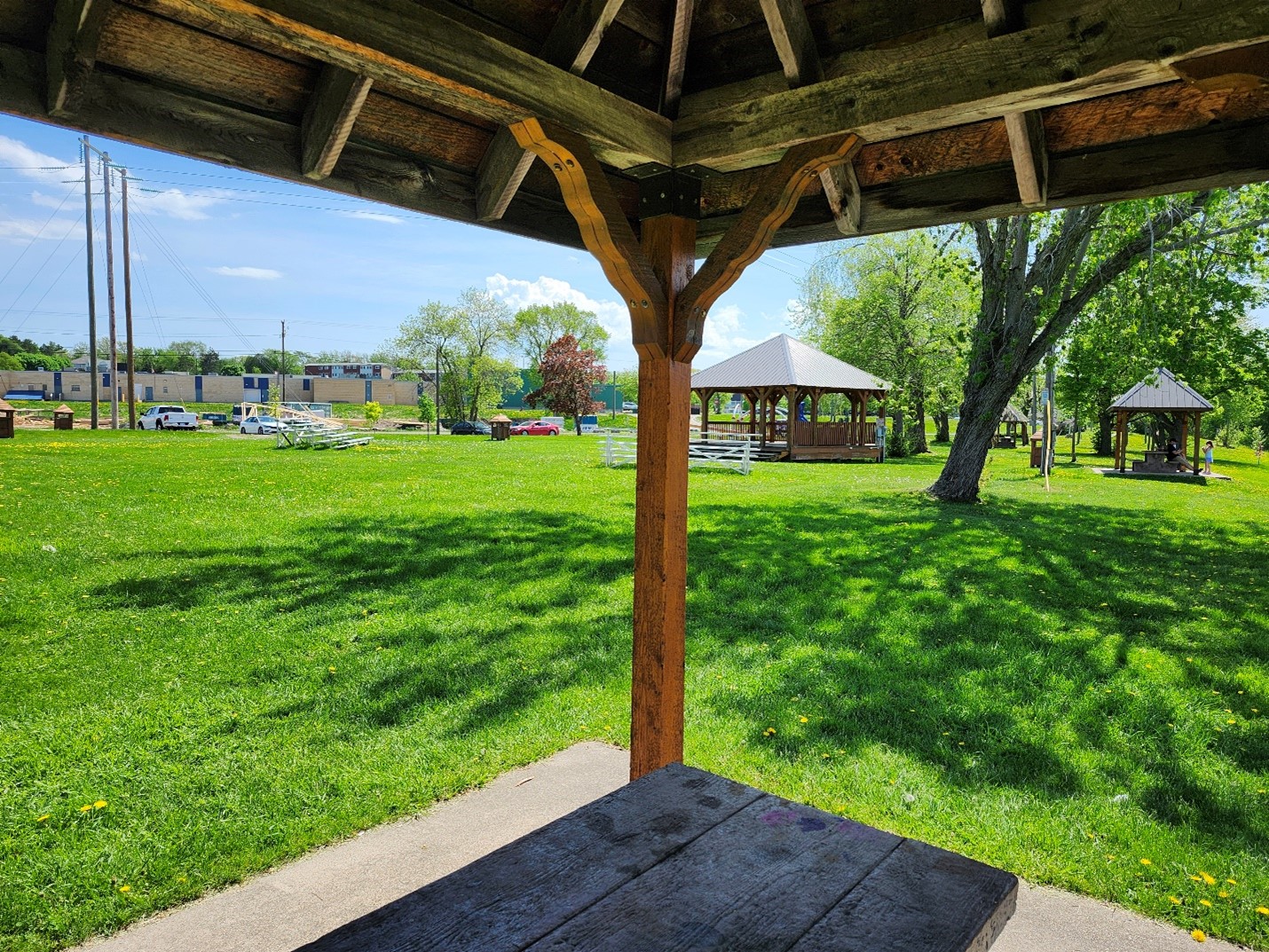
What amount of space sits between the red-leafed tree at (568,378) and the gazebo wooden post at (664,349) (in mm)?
41809

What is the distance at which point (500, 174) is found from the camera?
3.46 meters

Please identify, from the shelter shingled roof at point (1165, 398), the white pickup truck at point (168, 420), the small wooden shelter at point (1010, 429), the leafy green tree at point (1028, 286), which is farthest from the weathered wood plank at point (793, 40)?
the small wooden shelter at point (1010, 429)

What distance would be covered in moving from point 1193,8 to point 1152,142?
1.04 meters

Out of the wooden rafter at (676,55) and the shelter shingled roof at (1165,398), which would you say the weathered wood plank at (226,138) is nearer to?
the wooden rafter at (676,55)

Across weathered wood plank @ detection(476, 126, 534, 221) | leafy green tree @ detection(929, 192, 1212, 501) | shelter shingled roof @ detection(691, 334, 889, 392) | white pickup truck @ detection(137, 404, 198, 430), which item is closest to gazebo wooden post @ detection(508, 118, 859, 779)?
weathered wood plank @ detection(476, 126, 534, 221)

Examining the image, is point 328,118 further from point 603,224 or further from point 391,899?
point 391,899

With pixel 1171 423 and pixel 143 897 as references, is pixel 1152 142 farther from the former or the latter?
pixel 1171 423

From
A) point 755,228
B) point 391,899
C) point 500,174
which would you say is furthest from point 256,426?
point 755,228

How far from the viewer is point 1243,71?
203 centimetres

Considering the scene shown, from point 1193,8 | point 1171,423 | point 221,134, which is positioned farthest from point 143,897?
point 1171,423

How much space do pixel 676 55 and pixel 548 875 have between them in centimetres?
281

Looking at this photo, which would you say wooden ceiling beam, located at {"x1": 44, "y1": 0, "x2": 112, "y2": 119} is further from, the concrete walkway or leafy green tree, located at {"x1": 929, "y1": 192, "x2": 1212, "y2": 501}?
leafy green tree, located at {"x1": 929, "y1": 192, "x2": 1212, "y2": 501}

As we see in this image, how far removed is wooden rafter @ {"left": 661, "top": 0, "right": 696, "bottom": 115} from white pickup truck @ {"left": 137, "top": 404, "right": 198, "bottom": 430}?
3856 cm

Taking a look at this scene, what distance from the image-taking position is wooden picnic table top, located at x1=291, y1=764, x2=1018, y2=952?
1437 mm
